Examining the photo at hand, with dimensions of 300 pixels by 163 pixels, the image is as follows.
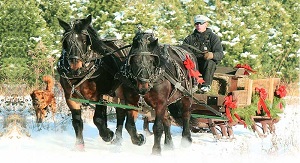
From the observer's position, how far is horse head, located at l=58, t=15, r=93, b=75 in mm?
9336

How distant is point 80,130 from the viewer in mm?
10203

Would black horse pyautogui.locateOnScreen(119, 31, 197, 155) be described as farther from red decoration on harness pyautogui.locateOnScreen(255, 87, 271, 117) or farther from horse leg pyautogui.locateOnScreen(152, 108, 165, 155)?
red decoration on harness pyautogui.locateOnScreen(255, 87, 271, 117)

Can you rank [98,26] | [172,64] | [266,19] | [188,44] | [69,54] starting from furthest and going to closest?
[266,19]
[98,26]
[188,44]
[172,64]
[69,54]

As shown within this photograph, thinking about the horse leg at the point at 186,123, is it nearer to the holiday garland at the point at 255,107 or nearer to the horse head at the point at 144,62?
the holiday garland at the point at 255,107

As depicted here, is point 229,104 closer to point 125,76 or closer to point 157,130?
point 157,130

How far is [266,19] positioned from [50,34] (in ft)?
39.4

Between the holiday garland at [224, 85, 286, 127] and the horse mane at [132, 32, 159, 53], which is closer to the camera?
the horse mane at [132, 32, 159, 53]

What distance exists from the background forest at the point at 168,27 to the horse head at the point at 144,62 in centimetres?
972

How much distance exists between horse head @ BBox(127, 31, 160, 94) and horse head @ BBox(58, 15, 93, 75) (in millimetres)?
848

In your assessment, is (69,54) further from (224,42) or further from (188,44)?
(224,42)

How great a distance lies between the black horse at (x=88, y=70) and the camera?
372 inches

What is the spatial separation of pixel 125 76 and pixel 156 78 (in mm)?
491

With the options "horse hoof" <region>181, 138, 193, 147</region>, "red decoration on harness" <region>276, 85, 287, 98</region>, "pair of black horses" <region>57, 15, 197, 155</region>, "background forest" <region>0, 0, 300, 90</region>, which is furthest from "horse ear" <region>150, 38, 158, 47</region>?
"background forest" <region>0, 0, 300, 90</region>

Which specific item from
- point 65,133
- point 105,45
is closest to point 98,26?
point 65,133
